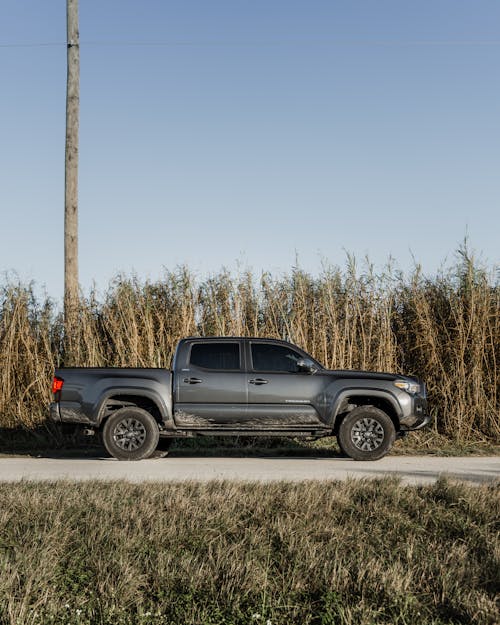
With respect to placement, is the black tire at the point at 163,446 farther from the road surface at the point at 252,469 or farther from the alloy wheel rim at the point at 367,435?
the alloy wheel rim at the point at 367,435

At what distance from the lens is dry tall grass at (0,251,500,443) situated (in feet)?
49.7

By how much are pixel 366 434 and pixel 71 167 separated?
9303 mm

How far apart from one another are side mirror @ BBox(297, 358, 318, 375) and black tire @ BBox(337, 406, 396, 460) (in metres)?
0.89

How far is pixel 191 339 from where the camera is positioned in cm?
1259

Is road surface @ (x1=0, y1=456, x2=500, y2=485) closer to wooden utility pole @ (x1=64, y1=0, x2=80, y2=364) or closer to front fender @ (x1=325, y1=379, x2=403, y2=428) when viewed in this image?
front fender @ (x1=325, y1=379, x2=403, y2=428)

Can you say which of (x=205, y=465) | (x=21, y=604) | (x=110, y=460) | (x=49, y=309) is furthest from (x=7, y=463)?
(x=21, y=604)

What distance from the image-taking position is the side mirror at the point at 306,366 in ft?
40.2

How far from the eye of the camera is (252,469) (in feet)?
35.0

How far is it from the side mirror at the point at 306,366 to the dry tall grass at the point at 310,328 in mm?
3183

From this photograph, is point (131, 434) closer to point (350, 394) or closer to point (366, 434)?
point (350, 394)

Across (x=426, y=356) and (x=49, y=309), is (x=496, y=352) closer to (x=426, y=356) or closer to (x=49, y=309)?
(x=426, y=356)

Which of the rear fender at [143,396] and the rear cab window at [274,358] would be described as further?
the rear cab window at [274,358]

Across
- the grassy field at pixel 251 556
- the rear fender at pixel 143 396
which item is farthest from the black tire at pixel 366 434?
the grassy field at pixel 251 556

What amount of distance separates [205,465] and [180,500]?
3842mm
